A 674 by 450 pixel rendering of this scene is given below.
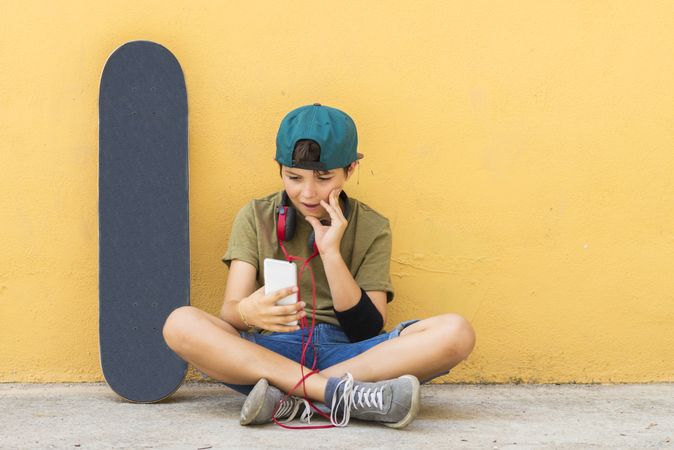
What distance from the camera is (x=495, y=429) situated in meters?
2.18

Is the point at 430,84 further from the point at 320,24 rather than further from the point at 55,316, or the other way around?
the point at 55,316

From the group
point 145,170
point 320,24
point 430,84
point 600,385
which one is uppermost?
point 320,24

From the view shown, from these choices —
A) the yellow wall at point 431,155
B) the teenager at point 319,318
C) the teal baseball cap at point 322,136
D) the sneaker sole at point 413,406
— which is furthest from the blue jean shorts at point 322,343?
the teal baseball cap at point 322,136

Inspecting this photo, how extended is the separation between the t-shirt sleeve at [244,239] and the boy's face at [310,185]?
0.18m

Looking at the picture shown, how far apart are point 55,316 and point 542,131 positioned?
1604mm

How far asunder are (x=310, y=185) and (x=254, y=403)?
588mm

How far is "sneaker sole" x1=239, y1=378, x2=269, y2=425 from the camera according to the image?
212cm

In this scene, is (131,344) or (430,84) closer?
(131,344)

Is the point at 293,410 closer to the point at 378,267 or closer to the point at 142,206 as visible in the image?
the point at 378,267

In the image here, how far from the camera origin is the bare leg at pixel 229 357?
223 centimetres

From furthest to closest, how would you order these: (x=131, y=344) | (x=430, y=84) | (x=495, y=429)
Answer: (x=430, y=84)
(x=131, y=344)
(x=495, y=429)

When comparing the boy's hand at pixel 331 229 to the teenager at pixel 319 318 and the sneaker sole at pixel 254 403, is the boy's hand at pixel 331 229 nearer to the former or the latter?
the teenager at pixel 319 318

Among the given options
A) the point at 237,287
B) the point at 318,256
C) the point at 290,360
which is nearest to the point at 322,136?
the point at 318,256

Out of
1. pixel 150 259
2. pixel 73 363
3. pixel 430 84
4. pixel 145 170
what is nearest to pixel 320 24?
pixel 430 84
